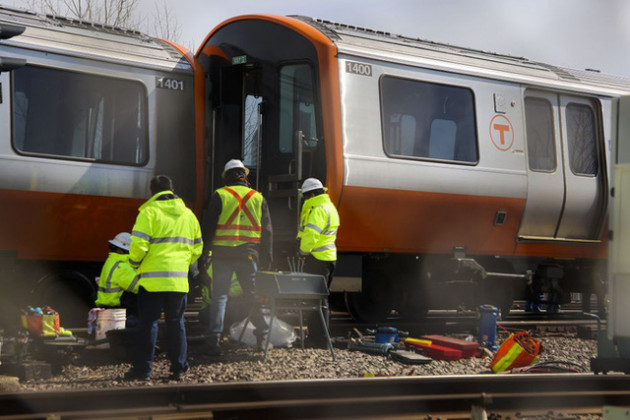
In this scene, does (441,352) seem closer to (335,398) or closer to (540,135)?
(335,398)

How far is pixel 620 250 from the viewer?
6.09 meters

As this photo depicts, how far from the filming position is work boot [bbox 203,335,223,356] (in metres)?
8.58

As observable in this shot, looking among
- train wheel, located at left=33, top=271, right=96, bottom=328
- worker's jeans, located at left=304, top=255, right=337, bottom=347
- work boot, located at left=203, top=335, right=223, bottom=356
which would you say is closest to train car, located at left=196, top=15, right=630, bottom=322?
worker's jeans, located at left=304, top=255, right=337, bottom=347

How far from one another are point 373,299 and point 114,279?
394 centimetres

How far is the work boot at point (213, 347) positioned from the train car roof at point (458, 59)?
3711mm

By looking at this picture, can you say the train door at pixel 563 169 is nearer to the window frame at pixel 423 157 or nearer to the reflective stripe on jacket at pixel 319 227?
the window frame at pixel 423 157

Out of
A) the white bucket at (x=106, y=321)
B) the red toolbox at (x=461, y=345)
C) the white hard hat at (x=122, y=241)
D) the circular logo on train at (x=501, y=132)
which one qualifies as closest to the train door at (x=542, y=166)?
the circular logo on train at (x=501, y=132)

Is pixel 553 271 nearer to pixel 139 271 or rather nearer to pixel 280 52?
pixel 280 52

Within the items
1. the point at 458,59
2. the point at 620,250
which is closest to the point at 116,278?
the point at 620,250

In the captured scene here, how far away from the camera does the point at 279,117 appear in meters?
10.8

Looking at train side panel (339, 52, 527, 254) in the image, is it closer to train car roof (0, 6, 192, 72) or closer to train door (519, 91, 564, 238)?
train door (519, 91, 564, 238)

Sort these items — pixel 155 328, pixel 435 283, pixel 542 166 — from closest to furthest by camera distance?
pixel 155 328
pixel 435 283
pixel 542 166

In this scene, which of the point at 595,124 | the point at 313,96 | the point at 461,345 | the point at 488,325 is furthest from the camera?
the point at 595,124

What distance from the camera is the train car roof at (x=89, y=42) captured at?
32.4 feet
